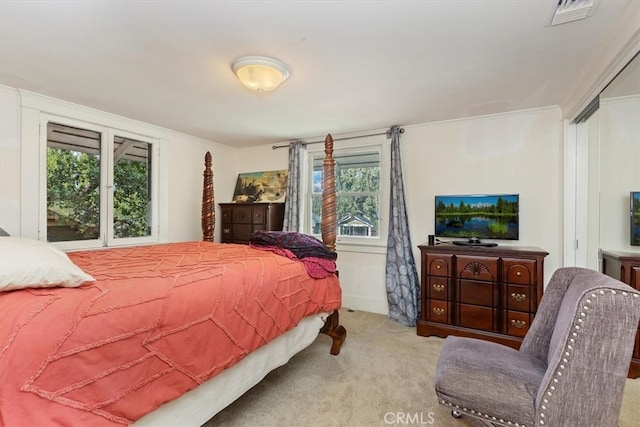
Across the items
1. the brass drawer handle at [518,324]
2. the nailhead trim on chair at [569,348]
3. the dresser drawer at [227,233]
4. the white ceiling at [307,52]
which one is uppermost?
the white ceiling at [307,52]

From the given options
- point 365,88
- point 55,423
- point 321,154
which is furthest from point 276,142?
point 55,423

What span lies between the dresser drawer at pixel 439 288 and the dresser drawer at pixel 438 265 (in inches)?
2.1

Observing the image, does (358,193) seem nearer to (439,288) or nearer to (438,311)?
(439,288)

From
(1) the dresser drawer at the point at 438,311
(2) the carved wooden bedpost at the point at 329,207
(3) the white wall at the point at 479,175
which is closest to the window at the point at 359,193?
(3) the white wall at the point at 479,175

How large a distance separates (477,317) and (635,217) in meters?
1.51

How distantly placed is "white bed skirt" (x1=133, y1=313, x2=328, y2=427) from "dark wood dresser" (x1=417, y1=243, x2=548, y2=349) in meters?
Answer: 1.53

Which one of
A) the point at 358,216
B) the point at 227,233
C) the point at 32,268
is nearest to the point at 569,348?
the point at 32,268

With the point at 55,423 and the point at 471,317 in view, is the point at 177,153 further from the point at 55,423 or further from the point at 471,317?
the point at 471,317

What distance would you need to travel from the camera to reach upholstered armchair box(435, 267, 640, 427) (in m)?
1.13

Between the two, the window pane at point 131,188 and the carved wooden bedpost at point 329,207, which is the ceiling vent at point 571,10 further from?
the window pane at point 131,188

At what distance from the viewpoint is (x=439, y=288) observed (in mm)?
3090

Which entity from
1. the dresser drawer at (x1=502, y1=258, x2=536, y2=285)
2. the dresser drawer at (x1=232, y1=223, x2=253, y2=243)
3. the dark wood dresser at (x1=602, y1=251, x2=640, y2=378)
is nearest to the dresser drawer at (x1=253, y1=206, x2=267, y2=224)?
the dresser drawer at (x1=232, y1=223, x2=253, y2=243)

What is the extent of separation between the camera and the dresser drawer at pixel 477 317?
2851 mm

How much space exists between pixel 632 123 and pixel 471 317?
2.17 meters
